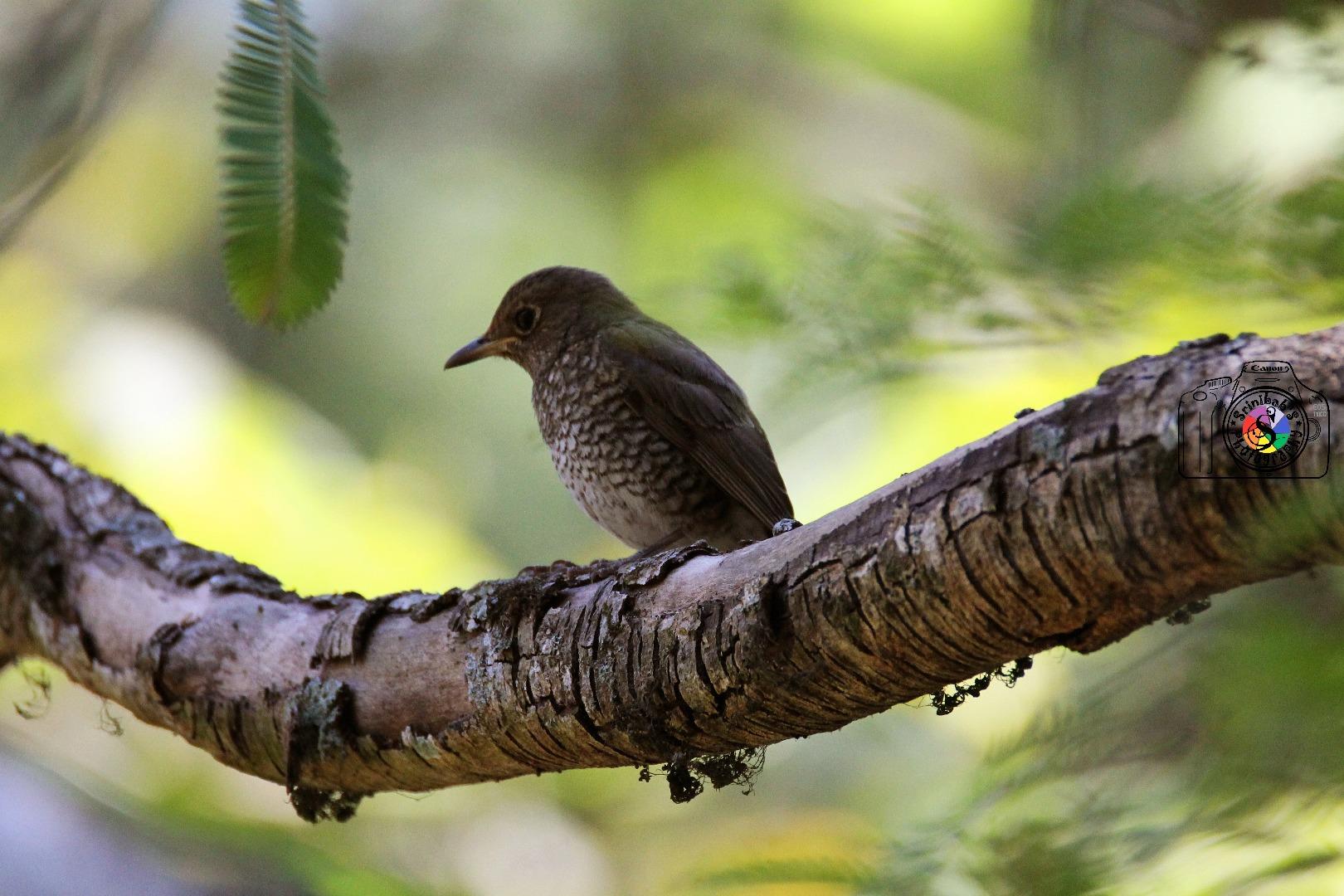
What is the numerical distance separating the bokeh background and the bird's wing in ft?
0.75

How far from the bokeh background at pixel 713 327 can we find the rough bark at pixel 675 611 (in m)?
0.13

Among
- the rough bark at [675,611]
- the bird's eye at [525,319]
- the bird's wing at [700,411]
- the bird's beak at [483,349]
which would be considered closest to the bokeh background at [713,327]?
the rough bark at [675,611]

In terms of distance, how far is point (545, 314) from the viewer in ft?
15.2

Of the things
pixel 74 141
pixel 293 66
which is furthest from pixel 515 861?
pixel 293 66

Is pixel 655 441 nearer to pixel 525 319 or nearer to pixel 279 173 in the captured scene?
pixel 525 319

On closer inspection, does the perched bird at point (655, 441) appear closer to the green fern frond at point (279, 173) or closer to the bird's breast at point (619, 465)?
the bird's breast at point (619, 465)

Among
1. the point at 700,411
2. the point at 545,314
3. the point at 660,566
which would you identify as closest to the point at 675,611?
the point at 660,566

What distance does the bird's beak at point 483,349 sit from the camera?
4711 millimetres

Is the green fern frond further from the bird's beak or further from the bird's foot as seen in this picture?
the bird's beak

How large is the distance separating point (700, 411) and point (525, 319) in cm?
101

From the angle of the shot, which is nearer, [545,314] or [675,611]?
[675,611]

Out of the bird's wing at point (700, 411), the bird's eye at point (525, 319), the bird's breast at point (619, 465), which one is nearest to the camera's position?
the bird's wing at point (700, 411)

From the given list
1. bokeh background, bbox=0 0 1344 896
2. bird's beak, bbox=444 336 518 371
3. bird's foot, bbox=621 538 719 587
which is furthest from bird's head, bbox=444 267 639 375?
bird's foot, bbox=621 538 719 587

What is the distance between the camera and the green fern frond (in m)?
1.90
